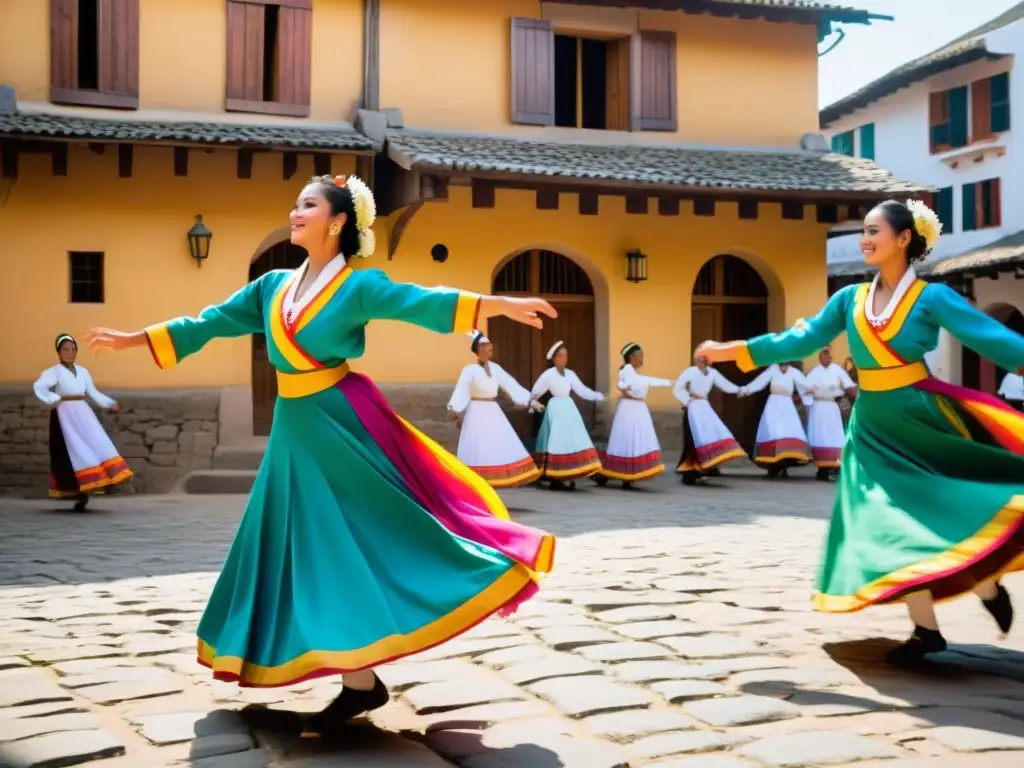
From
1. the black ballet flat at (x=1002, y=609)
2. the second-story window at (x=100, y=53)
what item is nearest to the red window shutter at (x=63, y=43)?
the second-story window at (x=100, y=53)

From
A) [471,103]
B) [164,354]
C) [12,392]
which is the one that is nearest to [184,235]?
[12,392]

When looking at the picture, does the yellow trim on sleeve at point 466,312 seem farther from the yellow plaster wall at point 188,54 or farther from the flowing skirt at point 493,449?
the yellow plaster wall at point 188,54

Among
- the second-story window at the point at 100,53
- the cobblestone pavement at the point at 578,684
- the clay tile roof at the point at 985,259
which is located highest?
the second-story window at the point at 100,53

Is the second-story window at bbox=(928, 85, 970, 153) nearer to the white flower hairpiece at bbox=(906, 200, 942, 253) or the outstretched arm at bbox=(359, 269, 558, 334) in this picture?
the white flower hairpiece at bbox=(906, 200, 942, 253)

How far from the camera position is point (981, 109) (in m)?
25.7

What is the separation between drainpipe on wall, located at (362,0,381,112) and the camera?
14641 mm

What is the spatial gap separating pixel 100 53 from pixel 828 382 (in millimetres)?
8878

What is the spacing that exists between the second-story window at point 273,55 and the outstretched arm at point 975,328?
10.5m

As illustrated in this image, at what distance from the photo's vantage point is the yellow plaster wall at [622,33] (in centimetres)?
1492

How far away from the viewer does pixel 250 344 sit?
1427cm

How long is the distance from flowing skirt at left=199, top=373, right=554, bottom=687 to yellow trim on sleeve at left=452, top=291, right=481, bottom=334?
1.41ft

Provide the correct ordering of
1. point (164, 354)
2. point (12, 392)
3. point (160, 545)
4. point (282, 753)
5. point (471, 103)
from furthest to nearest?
point (471, 103)
point (12, 392)
point (160, 545)
point (164, 354)
point (282, 753)

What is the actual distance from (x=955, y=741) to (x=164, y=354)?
2.87 meters

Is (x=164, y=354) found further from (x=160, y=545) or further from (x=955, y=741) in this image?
(x=160, y=545)
